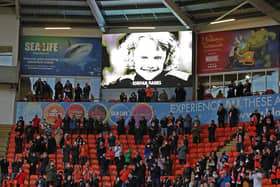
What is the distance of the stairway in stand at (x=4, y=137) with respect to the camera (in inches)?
1590

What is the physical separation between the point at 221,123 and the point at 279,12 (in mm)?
7035

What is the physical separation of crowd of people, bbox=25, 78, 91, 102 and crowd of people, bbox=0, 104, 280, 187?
1789 millimetres

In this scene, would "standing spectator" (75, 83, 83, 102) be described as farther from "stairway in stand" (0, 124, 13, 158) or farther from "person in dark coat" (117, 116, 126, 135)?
"stairway in stand" (0, 124, 13, 158)

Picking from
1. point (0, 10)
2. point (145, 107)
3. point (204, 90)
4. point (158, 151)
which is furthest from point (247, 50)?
point (0, 10)

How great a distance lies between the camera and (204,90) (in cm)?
4416

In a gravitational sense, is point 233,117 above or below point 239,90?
below

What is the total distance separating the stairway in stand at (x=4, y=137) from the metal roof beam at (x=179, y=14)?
40.8 feet

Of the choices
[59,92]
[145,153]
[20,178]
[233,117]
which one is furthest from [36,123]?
[233,117]

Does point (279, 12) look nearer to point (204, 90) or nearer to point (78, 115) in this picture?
point (204, 90)

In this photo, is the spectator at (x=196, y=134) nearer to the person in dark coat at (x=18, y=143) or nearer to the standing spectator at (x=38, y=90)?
the person in dark coat at (x=18, y=143)

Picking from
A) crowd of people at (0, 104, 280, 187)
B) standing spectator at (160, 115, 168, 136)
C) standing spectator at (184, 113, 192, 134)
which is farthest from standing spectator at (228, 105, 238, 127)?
standing spectator at (160, 115, 168, 136)

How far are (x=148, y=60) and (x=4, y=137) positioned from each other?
10.5 m

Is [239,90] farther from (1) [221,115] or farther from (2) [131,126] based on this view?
(2) [131,126]

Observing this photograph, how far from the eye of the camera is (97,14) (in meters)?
44.0
